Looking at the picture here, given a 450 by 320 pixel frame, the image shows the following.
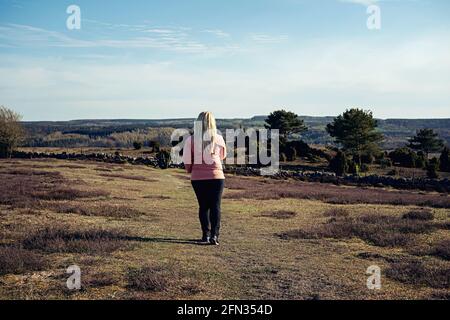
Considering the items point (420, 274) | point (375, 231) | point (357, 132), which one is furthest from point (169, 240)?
point (357, 132)

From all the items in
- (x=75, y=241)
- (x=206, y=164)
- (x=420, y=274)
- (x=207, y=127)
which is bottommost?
(x=420, y=274)

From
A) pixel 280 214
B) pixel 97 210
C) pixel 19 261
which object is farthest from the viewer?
pixel 280 214

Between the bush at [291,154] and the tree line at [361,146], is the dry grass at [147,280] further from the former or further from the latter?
the bush at [291,154]

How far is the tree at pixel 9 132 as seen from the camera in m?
59.8

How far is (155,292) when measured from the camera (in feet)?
20.5

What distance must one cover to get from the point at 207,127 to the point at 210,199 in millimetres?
1619

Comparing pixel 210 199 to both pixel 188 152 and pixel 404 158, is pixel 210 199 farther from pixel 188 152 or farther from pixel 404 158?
pixel 404 158

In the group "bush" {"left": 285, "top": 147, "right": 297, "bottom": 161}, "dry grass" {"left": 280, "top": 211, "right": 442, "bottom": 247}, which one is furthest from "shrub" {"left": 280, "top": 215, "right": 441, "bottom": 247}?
"bush" {"left": 285, "top": 147, "right": 297, "bottom": 161}

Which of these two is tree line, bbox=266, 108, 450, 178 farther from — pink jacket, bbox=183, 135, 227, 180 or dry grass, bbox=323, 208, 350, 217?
pink jacket, bbox=183, 135, 227, 180

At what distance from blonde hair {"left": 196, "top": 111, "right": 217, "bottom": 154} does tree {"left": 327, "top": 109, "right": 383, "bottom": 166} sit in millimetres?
57808

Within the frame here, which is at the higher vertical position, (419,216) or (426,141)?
(426,141)

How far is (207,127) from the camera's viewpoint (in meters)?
9.34

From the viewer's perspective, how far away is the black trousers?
9586 mm

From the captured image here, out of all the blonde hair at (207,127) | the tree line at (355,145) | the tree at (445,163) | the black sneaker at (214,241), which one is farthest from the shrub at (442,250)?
the tree at (445,163)
